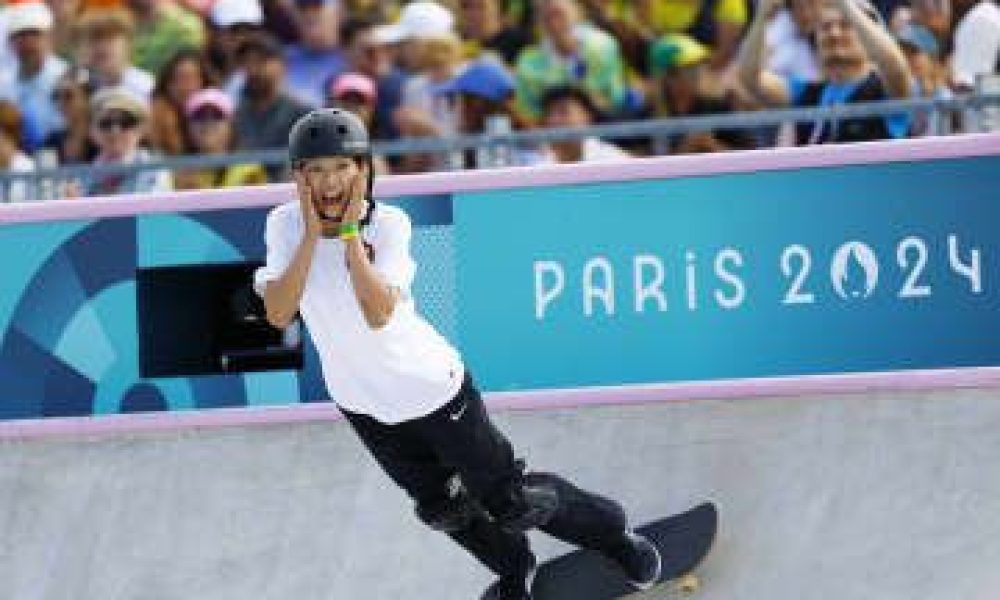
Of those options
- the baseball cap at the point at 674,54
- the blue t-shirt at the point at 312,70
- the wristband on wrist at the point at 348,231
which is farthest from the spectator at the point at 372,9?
the wristband on wrist at the point at 348,231

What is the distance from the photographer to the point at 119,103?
12.3 metres

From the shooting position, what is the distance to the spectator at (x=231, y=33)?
12.8 metres

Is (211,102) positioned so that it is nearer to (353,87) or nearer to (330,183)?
(353,87)

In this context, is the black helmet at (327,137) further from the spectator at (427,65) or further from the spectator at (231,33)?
the spectator at (231,33)

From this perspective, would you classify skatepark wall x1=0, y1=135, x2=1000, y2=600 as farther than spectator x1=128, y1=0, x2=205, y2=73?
No

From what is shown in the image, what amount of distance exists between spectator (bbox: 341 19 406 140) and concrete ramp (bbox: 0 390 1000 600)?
2.80m

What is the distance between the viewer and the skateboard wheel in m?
8.71

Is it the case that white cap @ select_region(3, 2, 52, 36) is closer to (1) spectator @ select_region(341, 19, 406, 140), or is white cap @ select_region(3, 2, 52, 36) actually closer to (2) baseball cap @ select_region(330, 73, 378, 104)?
(1) spectator @ select_region(341, 19, 406, 140)

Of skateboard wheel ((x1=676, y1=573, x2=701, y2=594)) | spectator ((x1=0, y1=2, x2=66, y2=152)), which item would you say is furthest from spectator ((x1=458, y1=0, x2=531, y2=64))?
skateboard wheel ((x1=676, y1=573, x2=701, y2=594))

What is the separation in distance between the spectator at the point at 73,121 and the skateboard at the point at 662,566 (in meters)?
4.71

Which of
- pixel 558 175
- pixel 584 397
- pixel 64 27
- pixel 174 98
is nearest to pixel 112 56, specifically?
pixel 174 98

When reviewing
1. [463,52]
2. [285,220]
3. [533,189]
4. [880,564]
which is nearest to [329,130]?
[285,220]

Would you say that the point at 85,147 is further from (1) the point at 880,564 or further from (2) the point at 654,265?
(1) the point at 880,564

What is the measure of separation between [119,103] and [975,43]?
161 inches
